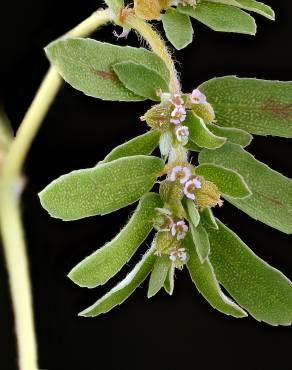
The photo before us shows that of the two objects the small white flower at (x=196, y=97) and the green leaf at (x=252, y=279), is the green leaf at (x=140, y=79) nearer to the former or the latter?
the small white flower at (x=196, y=97)

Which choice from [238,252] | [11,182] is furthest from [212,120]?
[11,182]

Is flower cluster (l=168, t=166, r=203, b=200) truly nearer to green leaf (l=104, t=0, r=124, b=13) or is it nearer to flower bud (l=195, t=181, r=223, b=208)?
flower bud (l=195, t=181, r=223, b=208)

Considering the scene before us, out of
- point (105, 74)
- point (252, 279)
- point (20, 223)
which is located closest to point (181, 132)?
point (105, 74)

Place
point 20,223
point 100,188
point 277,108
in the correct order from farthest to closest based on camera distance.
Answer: point 20,223
point 277,108
point 100,188

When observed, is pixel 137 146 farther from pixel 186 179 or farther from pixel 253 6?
pixel 253 6

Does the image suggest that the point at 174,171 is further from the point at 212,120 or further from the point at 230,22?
the point at 230,22

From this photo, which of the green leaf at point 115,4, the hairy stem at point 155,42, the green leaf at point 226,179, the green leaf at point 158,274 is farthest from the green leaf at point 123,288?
the green leaf at point 115,4
